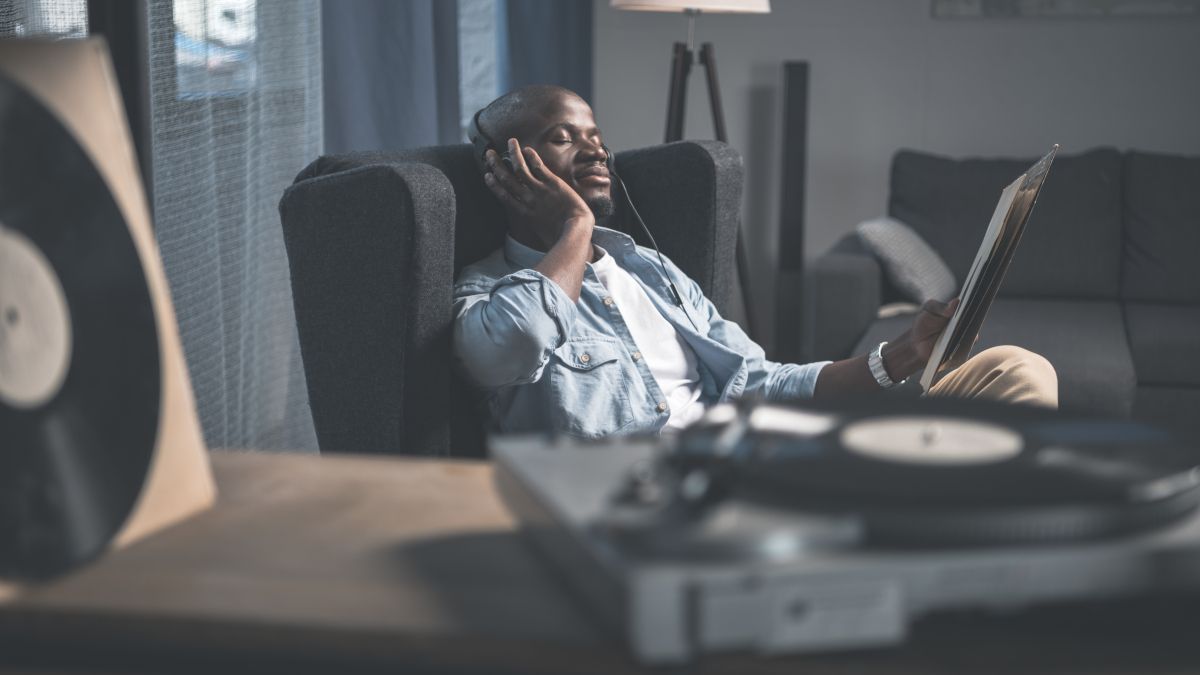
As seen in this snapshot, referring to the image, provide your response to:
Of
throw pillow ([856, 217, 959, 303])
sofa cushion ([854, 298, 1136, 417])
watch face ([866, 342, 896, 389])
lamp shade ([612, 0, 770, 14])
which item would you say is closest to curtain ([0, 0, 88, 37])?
watch face ([866, 342, 896, 389])

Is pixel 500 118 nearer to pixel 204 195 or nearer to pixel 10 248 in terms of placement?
pixel 204 195

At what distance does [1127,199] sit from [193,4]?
3001mm

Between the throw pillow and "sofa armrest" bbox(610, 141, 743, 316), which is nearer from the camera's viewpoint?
"sofa armrest" bbox(610, 141, 743, 316)

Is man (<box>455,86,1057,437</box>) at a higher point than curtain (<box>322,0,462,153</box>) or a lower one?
lower

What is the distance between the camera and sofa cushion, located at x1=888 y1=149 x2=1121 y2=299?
381cm

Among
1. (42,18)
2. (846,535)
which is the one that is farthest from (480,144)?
(846,535)

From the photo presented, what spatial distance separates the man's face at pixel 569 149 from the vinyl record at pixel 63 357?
1.34 metres

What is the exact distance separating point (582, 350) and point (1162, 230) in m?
2.68

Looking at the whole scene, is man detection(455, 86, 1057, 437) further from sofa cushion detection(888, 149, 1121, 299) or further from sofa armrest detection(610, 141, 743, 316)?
sofa cushion detection(888, 149, 1121, 299)

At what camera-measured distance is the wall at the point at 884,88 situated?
4.27 meters

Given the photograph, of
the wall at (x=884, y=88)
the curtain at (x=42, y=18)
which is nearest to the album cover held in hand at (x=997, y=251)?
the curtain at (x=42, y=18)

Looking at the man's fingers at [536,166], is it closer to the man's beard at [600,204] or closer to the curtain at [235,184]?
the man's beard at [600,204]

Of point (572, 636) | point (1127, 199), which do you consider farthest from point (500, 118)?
point (1127, 199)

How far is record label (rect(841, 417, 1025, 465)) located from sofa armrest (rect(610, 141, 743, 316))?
1.42m
